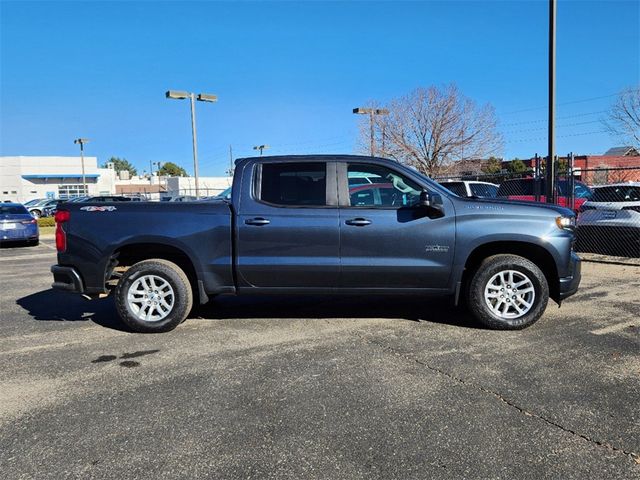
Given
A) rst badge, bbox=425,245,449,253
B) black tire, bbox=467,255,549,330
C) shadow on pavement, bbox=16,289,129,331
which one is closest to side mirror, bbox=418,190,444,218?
rst badge, bbox=425,245,449,253

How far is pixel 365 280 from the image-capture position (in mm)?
5441

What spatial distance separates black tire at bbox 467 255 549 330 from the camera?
5.38m

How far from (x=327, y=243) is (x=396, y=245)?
729mm

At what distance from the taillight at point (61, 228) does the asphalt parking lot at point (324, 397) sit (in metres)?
0.98

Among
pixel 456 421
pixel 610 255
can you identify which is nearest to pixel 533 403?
pixel 456 421

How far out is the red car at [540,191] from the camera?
496 inches

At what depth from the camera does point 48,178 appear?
64312 mm

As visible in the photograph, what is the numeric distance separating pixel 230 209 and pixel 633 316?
4865 mm

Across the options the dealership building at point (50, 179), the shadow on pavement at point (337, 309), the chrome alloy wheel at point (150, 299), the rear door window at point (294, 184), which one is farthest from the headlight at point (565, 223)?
the dealership building at point (50, 179)

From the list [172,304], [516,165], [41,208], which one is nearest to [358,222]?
[172,304]

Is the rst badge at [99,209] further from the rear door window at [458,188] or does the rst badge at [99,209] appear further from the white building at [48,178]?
the white building at [48,178]

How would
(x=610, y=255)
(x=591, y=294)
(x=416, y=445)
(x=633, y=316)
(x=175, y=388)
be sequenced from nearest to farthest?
(x=416, y=445)
(x=175, y=388)
(x=633, y=316)
(x=591, y=294)
(x=610, y=255)

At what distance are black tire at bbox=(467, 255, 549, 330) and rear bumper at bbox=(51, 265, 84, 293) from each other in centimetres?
426

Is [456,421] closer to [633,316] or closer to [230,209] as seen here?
[230,209]
